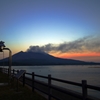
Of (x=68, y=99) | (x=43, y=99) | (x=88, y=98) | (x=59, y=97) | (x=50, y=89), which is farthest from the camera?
(x=43, y=99)

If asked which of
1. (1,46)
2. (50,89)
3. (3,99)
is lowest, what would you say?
(3,99)

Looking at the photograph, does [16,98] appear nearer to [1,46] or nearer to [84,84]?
[84,84]

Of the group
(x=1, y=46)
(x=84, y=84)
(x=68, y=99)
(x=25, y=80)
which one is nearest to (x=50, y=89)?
(x=68, y=99)

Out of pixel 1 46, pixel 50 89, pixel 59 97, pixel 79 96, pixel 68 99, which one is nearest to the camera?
pixel 79 96

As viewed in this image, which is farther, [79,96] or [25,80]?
[25,80]

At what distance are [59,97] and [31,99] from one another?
271 cm

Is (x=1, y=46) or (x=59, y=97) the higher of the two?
(x=1, y=46)

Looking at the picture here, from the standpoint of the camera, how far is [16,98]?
1115 centimetres

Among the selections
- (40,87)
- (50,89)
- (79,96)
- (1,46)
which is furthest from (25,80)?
(79,96)

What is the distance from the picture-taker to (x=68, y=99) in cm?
765

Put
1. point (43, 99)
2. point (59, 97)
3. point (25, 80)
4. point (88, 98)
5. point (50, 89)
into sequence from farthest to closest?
1. point (25, 80)
2. point (43, 99)
3. point (50, 89)
4. point (59, 97)
5. point (88, 98)

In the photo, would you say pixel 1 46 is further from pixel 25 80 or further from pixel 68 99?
pixel 68 99

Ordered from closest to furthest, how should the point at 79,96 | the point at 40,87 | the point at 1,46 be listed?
1. the point at 79,96
2. the point at 40,87
3. the point at 1,46

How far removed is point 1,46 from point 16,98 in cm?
853
